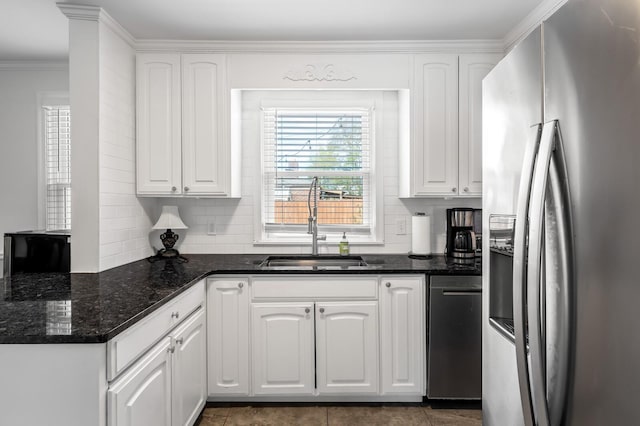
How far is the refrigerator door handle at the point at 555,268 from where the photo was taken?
0.96 metres

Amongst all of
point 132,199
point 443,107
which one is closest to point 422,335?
point 443,107

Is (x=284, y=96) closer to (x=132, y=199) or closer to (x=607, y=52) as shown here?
(x=132, y=199)

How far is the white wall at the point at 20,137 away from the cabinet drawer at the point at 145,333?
228 cm

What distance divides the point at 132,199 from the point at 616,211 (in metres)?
2.91

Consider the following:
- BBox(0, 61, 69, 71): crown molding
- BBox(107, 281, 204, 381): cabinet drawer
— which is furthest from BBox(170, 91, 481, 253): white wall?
BBox(0, 61, 69, 71): crown molding

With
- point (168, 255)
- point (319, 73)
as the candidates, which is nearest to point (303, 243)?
point (168, 255)

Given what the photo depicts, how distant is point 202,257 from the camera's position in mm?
3207

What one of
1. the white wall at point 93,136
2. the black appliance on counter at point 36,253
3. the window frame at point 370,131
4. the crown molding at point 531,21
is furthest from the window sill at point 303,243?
the crown molding at point 531,21

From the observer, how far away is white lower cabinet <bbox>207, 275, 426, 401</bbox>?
8.77 ft

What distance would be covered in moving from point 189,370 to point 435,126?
228cm

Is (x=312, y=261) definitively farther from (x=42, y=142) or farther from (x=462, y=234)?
(x=42, y=142)

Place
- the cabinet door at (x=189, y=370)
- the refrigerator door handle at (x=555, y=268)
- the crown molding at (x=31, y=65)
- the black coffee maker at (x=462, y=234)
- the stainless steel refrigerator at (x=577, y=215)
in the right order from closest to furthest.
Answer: the stainless steel refrigerator at (x=577, y=215) < the refrigerator door handle at (x=555, y=268) < the cabinet door at (x=189, y=370) < the black coffee maker at (x=462, y=234) < the crown molding at (x=31, y=65)

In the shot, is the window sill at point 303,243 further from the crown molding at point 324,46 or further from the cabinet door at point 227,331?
the crown molding at point 324,46

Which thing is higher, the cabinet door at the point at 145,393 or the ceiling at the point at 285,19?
the ceiling at the point at 285,19
